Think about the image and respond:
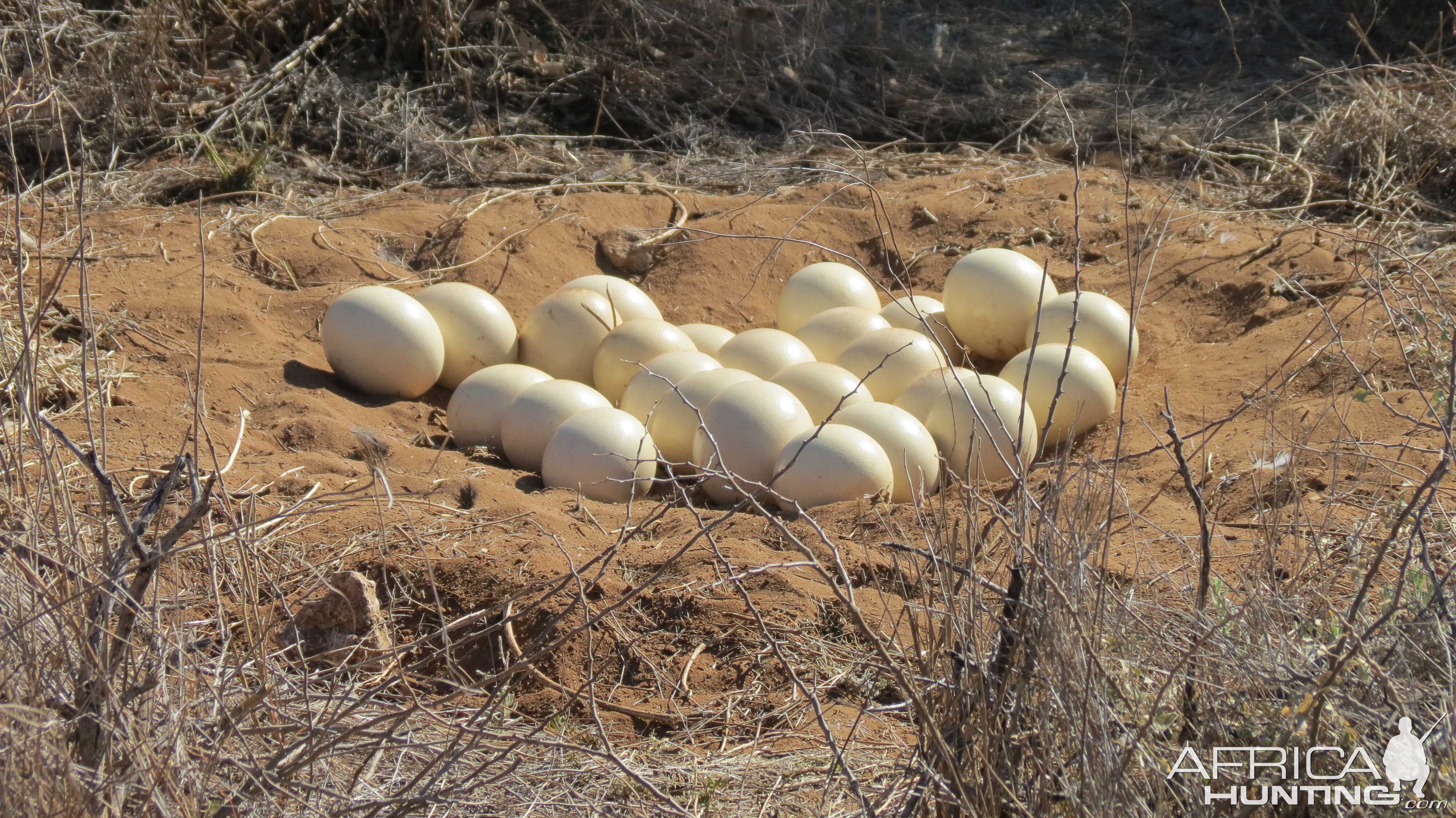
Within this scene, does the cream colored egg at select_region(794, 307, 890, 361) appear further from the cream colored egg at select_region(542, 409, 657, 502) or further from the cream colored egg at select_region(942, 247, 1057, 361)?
the cream colored egg at select_region(542, 409, 657, 502)

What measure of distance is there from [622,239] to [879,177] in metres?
1.73

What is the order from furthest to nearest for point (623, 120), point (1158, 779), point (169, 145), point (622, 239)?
point (623, 120) → point (169, 145) → point (622, 239) → point (1158, 779)

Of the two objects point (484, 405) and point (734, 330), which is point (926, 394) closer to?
point (484, 405)

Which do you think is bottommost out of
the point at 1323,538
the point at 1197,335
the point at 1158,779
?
the point at 1197,335

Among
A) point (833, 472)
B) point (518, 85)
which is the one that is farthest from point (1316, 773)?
point (518, 85)

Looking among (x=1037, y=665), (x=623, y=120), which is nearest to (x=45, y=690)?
(x=1037, y=665)

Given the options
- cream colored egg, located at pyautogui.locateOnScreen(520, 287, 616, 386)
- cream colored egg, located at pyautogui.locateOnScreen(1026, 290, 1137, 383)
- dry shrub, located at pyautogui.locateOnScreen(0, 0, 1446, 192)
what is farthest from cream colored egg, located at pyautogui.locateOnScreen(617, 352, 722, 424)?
dry shrub, located at pyautogui.locateOnScreen(0, 0, 1446, 192)

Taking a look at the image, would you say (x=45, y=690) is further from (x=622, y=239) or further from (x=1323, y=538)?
(x=622, y=239)

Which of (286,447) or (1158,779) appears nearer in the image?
(1158,779)

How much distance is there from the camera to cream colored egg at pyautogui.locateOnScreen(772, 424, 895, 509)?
12.0 feet

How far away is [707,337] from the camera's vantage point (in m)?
4.83

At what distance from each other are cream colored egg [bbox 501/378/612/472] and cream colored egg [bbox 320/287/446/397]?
58cm

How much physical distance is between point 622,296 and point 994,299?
148 centimetres

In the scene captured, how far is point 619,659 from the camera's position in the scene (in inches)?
113
